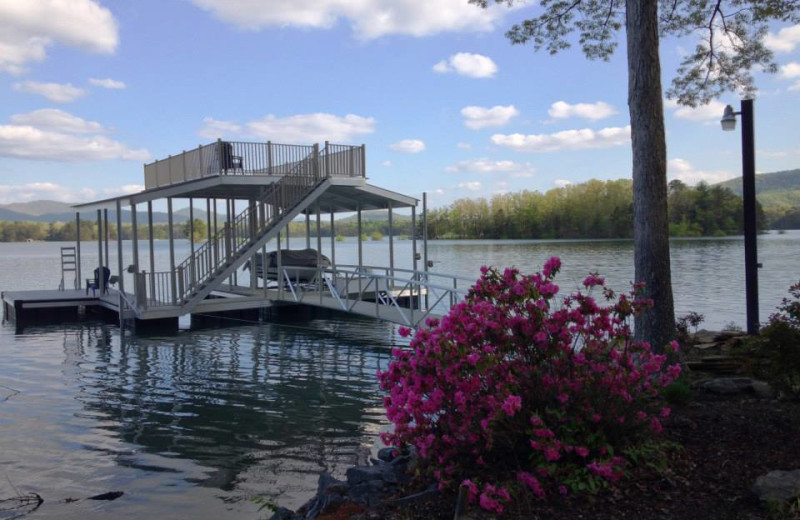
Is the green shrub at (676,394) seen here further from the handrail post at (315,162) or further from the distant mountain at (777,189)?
the distant mountain at (777,189)

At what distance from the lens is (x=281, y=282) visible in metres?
18.9

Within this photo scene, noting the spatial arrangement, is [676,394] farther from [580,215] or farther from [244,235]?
[580,215]

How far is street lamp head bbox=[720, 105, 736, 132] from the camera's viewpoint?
33.5ft

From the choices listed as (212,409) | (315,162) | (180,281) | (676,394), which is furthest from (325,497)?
(315,162)

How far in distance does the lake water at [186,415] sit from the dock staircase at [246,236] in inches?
53.5

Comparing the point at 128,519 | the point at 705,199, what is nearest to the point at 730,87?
the point at 128,519

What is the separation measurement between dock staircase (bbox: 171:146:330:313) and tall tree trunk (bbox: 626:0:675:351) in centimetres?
1146

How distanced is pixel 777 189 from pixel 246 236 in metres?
120

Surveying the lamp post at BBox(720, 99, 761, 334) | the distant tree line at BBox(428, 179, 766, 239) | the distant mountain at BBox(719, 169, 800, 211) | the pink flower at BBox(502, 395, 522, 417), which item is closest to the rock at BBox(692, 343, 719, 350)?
the lamp post at BBox(720, 99, 761, 334)

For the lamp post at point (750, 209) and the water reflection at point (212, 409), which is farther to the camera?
the lamp post at point (750, 209)

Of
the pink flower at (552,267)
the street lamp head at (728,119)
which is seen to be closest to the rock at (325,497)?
the pink flower at (552,267)

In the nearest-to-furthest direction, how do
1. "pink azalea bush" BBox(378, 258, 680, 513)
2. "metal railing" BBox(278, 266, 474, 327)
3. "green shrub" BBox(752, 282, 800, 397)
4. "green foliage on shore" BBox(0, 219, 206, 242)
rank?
"pink azalea bush" BBox(378, 258, 680, 513), "green shrub" BBox(752, 282, 800, 397), "metal railing" BBox(278, 266, 474, 327), "green foliage on shore" BBox(0, 219, 206, 242)

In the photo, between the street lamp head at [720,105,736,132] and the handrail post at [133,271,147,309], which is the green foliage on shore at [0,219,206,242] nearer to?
the handrail post at [133,271,147,309]

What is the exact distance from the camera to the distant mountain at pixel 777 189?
96.3 metres
